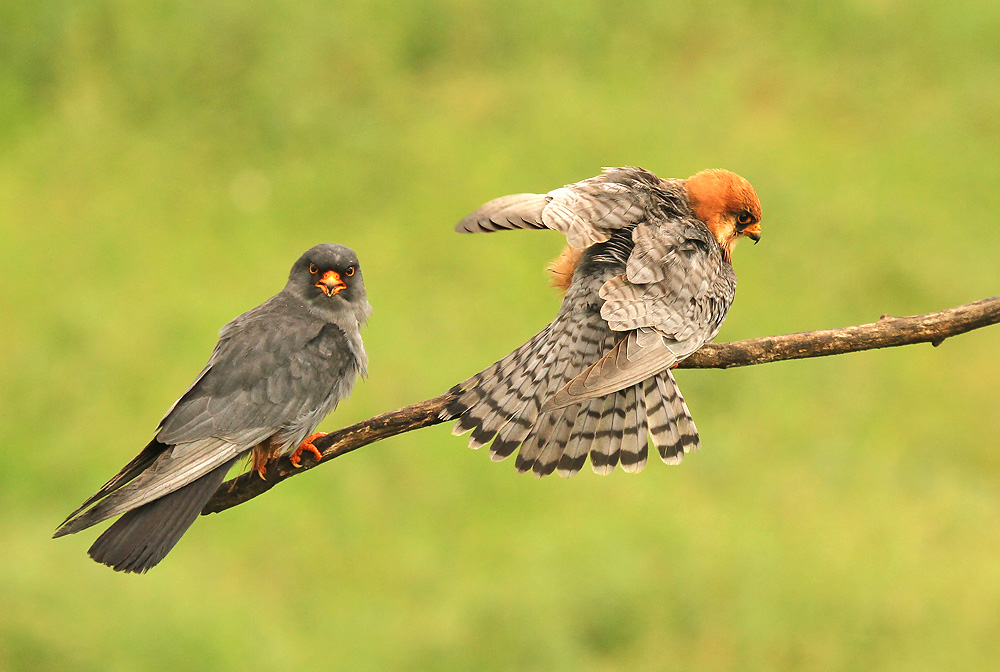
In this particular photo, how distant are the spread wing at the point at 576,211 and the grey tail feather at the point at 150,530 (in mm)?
1262

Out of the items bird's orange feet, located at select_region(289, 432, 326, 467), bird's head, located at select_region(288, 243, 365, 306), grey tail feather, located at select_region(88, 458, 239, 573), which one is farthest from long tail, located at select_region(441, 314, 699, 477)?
grey tail feather, located at select_region(88, 458, 239, 573)

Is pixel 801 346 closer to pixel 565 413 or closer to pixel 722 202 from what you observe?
pixel 722 202

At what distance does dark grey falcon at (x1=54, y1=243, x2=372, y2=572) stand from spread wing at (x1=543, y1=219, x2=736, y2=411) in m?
0.90

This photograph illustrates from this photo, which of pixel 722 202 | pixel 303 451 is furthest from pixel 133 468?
pixel 722 202

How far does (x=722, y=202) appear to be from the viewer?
15.1 feet

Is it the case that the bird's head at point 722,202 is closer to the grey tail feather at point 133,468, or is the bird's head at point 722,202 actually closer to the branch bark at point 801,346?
the branch bark at point 801,346

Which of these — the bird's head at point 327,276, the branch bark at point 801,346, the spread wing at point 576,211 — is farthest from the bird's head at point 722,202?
the bird's head at point 327,276

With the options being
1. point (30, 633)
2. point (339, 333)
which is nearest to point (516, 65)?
point (30, 633)

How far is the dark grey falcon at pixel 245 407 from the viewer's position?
3543 mm

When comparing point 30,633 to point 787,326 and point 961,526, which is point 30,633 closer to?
point 787,326

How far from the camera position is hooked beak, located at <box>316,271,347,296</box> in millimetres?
4266

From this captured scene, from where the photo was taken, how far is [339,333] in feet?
14.5

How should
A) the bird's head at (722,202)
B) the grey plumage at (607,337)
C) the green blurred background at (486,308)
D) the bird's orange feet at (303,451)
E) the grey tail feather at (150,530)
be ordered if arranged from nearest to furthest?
the grey tail feather at (150,530) < the grey plumage at (607,337) < the bird's orange feet at (303,451) < the bird's head at (722,202) < the green blurred background at (486,308)

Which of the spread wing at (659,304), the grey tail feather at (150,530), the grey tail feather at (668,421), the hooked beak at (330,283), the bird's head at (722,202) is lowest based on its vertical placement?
the grey tail feather at (150,530)
